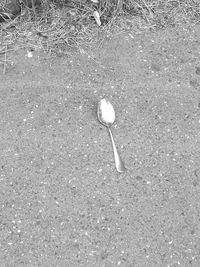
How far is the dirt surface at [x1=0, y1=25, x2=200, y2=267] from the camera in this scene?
2.09m

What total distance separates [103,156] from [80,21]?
1.02 m

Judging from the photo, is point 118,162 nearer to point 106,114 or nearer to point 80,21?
point 106,114

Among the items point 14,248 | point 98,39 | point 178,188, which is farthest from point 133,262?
point 98,39

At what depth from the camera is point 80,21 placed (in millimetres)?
2656

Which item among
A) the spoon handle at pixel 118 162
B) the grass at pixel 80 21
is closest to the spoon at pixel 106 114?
the spoon handle at pixel 118 162

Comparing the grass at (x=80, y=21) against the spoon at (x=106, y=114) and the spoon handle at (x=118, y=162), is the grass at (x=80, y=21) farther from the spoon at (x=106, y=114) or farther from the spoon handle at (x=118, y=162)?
the spoon handle at (x=118, y=162)

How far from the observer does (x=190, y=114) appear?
8.11 ft

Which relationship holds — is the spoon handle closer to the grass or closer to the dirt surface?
the dirt surface

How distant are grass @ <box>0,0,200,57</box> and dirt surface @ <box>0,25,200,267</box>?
0.08 m

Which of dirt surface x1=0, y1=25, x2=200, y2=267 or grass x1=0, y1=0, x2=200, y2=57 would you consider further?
grass x1=0, y1=0, x2=200, y2=57

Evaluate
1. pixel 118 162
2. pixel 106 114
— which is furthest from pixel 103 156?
pixel 106 114

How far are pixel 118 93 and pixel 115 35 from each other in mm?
467

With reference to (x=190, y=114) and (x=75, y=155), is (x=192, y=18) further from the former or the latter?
(x=75, y=155)

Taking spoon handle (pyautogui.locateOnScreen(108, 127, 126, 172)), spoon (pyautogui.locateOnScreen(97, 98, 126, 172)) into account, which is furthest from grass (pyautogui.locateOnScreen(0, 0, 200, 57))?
spoon handle (pyautogui.locateOnScreen(108, 127, 126, 172))
